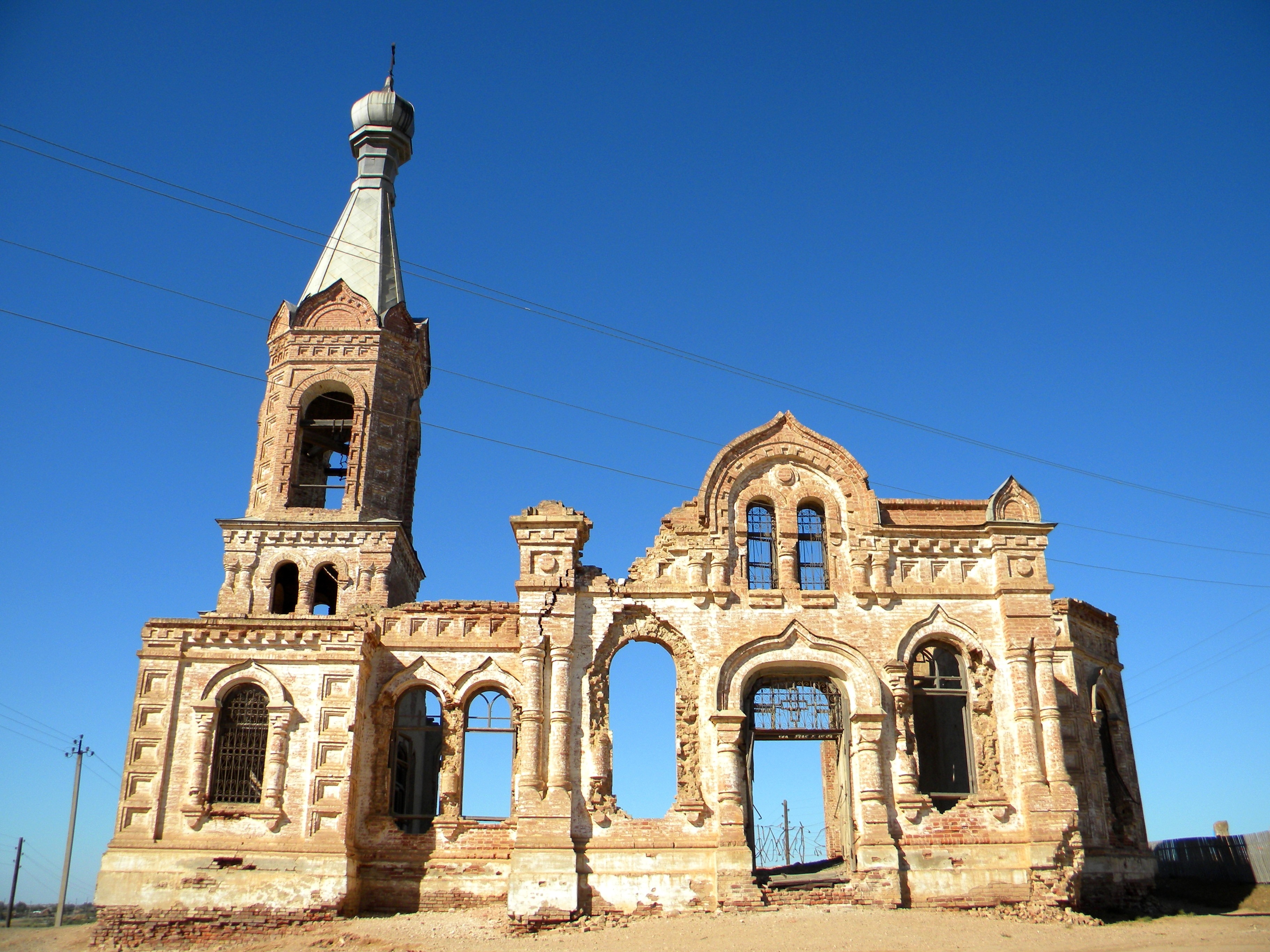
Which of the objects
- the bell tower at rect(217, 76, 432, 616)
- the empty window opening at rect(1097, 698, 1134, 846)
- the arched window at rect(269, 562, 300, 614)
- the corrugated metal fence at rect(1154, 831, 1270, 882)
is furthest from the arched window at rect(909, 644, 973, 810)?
the arched window at rect(269, 562, 300, 614)

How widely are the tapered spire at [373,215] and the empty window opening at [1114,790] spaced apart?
64.8 feet

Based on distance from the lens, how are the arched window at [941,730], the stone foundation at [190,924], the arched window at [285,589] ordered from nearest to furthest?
the stone foundation at [190,924]
the arched window at [941,730]
the arched window at [285,589]

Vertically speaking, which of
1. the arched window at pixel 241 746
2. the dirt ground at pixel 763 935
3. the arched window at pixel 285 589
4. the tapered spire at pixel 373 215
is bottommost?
the dirt ground at pixel 763 935

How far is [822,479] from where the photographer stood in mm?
23234

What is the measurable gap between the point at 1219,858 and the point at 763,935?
17.5 meters

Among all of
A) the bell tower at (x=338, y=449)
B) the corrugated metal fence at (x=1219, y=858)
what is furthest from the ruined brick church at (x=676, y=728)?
the corrugated metal fence at (x=1219, y=858)

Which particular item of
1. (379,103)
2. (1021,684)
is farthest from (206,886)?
(379,103)

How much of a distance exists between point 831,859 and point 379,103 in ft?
79.3

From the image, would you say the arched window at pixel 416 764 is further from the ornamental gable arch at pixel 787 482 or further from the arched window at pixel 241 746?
the ornamental gable arch at pixel 787 482

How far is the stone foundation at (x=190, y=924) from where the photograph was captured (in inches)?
757

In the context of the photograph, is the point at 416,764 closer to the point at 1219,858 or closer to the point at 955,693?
the point at 955,693

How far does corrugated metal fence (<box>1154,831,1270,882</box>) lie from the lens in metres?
27.7

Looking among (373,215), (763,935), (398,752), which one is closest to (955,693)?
(763,935)

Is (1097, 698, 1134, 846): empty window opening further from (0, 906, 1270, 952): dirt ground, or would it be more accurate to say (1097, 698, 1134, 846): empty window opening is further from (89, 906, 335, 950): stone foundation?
(89, 906, 335, 950): stone foundation
